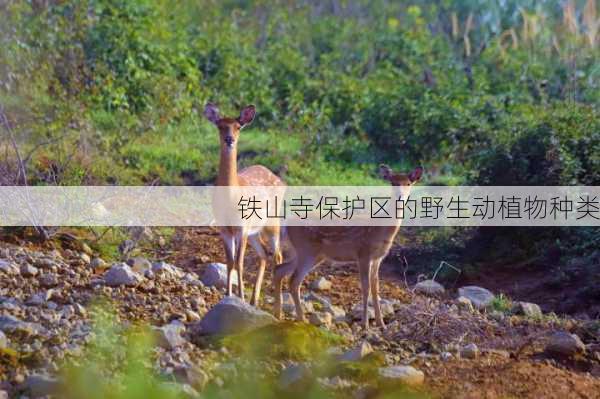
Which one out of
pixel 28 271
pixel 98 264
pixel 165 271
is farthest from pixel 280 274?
pixel 28 271

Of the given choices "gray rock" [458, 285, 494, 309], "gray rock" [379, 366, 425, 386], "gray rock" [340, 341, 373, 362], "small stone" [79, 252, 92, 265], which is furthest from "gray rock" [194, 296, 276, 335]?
"gray rock" [458, 285, 494, 309]

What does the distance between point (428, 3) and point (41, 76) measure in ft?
32.1

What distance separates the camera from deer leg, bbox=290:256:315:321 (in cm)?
870

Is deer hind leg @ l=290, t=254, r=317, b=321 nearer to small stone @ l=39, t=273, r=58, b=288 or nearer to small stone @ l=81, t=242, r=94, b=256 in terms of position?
small stone @ l=39, t=273, r=58, b=288

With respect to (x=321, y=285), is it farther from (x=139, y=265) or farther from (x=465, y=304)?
(x=139, y=265)

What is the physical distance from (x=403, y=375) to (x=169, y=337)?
1.52 m

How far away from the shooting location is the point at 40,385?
21.2ft

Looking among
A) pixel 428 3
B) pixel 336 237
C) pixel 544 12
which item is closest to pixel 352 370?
pixel 336 237

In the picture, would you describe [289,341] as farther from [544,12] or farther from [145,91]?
[544,12]

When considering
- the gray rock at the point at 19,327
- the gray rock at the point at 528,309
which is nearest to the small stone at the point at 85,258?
the gray rock at the point at 19,327

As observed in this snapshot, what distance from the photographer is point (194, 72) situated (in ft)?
51.2

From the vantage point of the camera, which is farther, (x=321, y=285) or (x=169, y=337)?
(x=321, y=285)

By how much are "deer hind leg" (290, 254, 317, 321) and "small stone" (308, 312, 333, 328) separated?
90mm

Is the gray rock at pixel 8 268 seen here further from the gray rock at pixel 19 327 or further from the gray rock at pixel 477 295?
the gray rock at pixel 477 295
